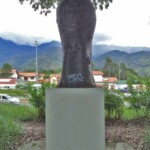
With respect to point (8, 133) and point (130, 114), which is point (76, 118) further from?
point (130, 114)

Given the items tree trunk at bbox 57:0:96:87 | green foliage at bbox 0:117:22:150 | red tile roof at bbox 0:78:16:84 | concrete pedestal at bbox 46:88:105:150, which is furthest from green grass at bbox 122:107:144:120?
red tile roof at bbox 0:78:16:84

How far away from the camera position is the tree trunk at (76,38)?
392cm

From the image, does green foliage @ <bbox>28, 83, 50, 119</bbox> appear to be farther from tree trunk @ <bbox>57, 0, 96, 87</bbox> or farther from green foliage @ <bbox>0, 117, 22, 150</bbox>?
tree trunk @ <bbox>57, 0, 96, 87</bbox>

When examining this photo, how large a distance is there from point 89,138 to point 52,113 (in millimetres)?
426

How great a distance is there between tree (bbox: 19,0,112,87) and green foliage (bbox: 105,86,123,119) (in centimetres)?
504

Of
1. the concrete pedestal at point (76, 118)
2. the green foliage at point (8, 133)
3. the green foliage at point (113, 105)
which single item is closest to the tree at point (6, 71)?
the green foliage at point (113, 105)

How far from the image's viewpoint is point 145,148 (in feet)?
19.5

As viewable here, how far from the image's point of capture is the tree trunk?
3.92m

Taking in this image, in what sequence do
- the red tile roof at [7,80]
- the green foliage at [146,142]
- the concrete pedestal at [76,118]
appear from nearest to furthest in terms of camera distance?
the concrete pedestal at [76,118] < the green foliage at [146,142] < the red tile roof at [7,80]

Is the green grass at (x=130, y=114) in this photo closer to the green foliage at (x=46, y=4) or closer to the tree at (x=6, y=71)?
the green foliage at (x=46, y=4)

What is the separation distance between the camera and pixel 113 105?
29.5ft

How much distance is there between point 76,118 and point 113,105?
5.51 metres

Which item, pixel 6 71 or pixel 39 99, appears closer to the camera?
pixel 39 99

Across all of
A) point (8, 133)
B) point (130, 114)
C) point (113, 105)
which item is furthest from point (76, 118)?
point (130, 114)
